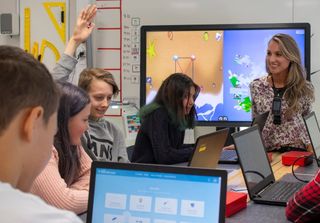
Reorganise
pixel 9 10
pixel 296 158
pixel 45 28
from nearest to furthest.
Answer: pixel 296 158, pixel 45 28, pixel 9 10

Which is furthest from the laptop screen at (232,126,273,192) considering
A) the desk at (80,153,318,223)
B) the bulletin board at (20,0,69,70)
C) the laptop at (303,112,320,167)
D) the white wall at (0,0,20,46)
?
the white wall at (0,0,20,46)

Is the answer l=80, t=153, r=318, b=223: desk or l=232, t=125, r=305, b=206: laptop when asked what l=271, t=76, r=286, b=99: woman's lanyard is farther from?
l=232, t=125, r=305, b=206: laptop

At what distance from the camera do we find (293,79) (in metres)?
3.29

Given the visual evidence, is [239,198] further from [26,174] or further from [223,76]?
[223,76]

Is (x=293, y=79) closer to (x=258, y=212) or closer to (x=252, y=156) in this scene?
(x=252, y=156)

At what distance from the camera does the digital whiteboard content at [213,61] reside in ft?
14.0

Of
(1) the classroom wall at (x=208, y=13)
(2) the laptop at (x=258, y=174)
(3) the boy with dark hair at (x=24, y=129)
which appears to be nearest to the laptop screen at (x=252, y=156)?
(2) the laptop at (x=258, y=174)

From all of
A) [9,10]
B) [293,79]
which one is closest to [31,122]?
[293,79]

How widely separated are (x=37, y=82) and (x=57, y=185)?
2.97ft

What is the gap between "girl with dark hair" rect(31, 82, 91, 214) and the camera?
1.73 meters

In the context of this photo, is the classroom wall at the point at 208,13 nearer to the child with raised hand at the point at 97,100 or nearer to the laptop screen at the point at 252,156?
the child with raised hand at the point at 97,100

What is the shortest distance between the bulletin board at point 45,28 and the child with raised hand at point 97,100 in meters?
1.83

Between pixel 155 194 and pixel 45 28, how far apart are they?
12.3 feet

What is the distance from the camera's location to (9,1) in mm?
4898
